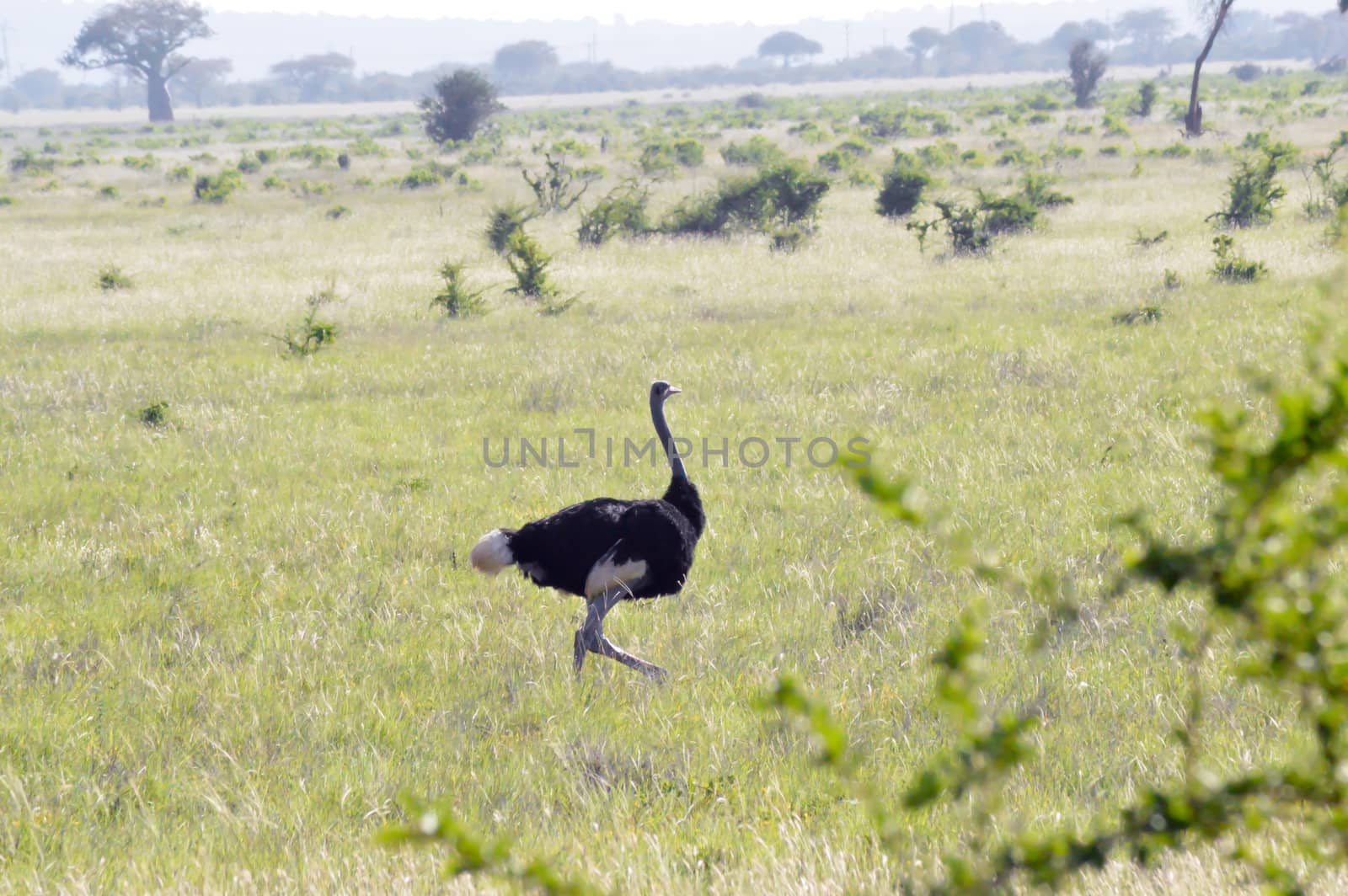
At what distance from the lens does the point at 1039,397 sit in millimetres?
10500

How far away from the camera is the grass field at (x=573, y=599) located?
Answer: 13.2 ft

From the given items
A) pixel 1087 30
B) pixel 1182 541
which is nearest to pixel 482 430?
pixel 1182 541

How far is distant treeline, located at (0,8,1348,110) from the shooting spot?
514ft

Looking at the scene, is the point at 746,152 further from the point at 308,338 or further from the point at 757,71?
the point at 757,71

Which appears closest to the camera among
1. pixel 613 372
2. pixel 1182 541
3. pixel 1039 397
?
pixel 1182 541

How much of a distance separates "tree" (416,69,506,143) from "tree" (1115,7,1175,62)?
484 ft

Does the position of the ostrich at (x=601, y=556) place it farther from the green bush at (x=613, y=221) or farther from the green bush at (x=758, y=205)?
the green bush at (x=758, y=205)

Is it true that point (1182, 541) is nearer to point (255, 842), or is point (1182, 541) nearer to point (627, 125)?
point (255, 842)

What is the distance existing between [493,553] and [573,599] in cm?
97

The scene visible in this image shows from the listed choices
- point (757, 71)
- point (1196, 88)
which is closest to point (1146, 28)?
point (757, 71)

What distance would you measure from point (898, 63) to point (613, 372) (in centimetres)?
18187

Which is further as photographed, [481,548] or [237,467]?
[237,467]

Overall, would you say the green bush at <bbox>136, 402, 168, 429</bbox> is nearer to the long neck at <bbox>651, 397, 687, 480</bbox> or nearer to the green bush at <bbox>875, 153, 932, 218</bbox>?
the long neck at <bbox>651, 397, 687, 480</bbox>

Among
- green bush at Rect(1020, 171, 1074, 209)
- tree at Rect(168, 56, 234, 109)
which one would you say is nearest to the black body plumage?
green bush at Rect(1020, 171, 1074, 209)
